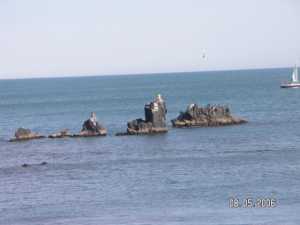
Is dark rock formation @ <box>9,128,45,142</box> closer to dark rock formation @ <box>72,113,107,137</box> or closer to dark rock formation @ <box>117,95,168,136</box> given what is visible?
dark rock formation @ <box>72,113,107,137</box>

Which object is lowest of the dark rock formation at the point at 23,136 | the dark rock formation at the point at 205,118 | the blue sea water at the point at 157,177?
the blue sea water at the point at 157,177

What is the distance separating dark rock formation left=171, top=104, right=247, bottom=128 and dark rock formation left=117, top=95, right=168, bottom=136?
7.57 metres

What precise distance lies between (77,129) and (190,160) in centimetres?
5247

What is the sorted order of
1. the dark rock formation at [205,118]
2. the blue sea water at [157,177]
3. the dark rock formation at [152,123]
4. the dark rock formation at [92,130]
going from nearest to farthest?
the blue sea water at [157,177] < the dark rock formation at [152,123] < the dark rock formation at [92,130] < the dark rock formation at [205,118]

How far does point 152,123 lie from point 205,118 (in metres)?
11.0

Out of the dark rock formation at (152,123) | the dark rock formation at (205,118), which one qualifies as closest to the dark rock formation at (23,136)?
the dark rock formation at (152,123)

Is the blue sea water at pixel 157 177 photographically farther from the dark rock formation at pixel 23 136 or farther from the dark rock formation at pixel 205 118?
the dark rock formation at pixel 205 118

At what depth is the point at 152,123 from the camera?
416ft

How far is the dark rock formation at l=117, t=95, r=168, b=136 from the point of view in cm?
12520

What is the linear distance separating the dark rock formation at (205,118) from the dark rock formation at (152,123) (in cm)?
757

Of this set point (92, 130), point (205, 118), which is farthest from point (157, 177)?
point (205, 118)

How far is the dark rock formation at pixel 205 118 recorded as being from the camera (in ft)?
441

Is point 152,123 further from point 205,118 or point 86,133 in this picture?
point 205,118

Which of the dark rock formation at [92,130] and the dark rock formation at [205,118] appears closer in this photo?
the dark rock formation at [92,130]
